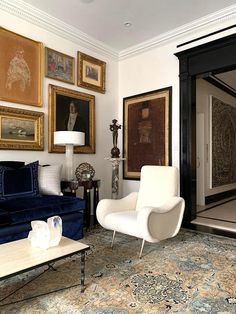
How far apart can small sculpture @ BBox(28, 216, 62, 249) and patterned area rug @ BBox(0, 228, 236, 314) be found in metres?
0.39

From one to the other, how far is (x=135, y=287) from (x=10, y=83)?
3.05 m

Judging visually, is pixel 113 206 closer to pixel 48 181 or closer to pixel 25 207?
pixel 48 181

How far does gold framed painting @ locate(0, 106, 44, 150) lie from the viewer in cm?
339

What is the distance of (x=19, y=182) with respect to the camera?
3068 mm

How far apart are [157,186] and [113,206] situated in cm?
65

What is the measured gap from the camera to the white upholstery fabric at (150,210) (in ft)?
8.45

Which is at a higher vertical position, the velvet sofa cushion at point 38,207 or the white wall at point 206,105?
the white wall at point 206,105

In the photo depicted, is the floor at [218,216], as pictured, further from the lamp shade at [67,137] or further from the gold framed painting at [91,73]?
the gold framed painting at [91,73]

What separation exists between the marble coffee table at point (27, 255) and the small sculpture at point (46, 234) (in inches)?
1.5

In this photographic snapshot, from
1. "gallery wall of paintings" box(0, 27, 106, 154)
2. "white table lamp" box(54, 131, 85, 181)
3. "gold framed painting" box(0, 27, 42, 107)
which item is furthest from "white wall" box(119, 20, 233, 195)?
"gold framed painting" box(0, 27, 42, 107)

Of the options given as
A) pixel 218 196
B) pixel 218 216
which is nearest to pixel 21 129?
pixel 218 216

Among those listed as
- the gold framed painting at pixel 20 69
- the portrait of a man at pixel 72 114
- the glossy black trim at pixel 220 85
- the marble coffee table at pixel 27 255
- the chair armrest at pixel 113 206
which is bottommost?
the marble coffee table at pixel 27 255

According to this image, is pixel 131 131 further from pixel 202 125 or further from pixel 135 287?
pixel 135 287

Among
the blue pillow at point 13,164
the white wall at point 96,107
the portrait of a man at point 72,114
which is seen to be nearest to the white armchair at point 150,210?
the blue pillow at point 13,164
